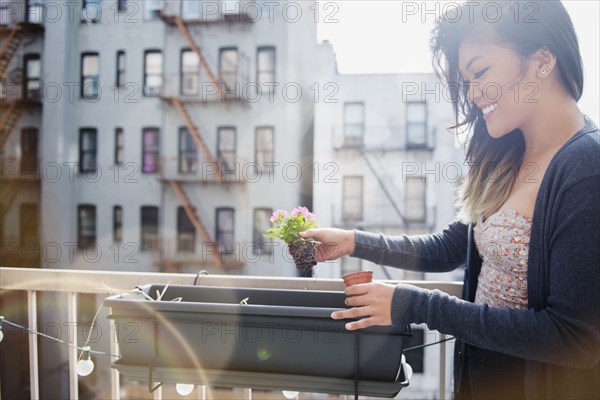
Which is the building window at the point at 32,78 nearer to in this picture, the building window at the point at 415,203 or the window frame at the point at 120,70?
the window frame at the point at 120,70

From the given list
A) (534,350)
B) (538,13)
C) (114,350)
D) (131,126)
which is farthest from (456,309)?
(131,126)

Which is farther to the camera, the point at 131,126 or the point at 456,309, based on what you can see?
the point at 131,126

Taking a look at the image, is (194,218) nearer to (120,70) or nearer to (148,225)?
(148,225)

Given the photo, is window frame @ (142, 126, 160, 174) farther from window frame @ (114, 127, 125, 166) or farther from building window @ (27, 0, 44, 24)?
building window @ (27, 0, 44, 24)

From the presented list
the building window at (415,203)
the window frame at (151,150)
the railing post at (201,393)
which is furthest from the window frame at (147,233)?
Answer: the railing post at (201,393)

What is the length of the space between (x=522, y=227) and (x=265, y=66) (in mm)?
6934

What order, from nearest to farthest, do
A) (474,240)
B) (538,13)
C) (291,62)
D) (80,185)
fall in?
1. (538,13)
2. (474,240)
3. (291,62)
4. (80,185)

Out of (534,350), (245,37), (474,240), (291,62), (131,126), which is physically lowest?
(534,350)

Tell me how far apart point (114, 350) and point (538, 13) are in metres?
1.46

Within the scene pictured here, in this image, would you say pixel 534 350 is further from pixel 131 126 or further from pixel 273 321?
pixel 131 126

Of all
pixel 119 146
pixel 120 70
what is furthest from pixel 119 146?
pixel 120 70

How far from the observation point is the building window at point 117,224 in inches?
299

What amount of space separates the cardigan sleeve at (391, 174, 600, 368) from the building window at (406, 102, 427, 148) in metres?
6.68

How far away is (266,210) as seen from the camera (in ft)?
24.4
